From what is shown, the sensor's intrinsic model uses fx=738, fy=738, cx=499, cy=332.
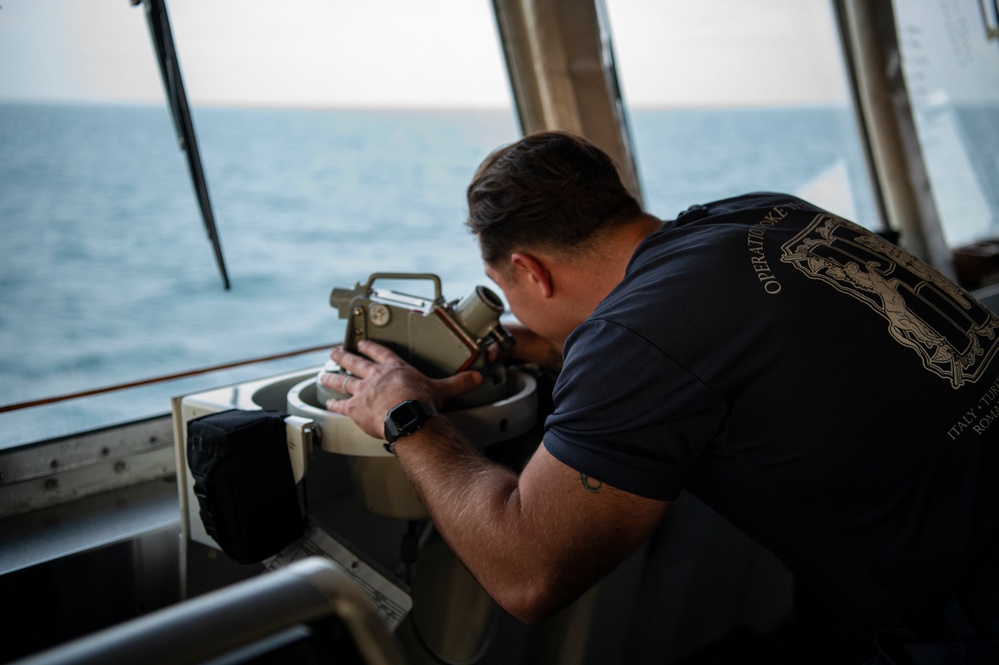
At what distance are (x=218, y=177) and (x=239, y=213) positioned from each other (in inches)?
26.7

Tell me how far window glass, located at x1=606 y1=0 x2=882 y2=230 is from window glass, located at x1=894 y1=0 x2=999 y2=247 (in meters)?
0.38

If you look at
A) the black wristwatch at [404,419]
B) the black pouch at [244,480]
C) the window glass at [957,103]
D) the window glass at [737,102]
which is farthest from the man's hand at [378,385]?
the window glass at [957,103]

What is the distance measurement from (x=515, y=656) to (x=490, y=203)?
3.39 feet

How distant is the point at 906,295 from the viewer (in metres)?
1.04

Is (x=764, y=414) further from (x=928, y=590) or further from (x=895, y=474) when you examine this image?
(x=928, y=590)

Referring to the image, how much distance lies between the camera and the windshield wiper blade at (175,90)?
5.19 feet

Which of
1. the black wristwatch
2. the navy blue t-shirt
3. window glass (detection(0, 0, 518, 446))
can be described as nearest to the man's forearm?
the black wristwatch

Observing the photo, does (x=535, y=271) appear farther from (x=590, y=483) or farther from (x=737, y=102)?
(x=737, y=102)

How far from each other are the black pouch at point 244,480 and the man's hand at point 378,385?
0.41ft

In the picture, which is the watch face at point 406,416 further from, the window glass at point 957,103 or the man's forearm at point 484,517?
the window glass at point 957,103

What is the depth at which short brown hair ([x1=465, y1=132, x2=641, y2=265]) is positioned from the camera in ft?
4.21

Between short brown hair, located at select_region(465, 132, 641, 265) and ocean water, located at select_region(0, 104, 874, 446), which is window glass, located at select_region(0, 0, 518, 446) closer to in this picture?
ocean water, located at select_region(0, 104, 874, 446)

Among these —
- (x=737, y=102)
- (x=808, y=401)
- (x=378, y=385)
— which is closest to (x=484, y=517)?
(x=378, y=385)

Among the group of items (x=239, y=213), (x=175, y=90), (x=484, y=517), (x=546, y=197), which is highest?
(x=175, y=90)
